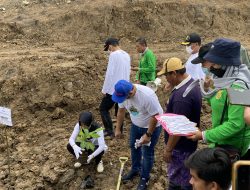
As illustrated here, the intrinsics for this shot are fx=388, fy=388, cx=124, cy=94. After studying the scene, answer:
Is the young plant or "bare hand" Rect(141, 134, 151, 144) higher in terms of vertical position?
"bare hand" Rect(141, 134, 151, 144)

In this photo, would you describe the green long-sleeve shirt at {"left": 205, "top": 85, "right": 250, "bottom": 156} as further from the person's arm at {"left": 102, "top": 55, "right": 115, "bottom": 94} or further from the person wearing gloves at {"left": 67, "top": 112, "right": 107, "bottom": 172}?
the person's arm at {"left": 102, "top": 55, "right": 115, "bottom": 94}

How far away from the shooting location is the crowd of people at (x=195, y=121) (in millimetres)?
2301

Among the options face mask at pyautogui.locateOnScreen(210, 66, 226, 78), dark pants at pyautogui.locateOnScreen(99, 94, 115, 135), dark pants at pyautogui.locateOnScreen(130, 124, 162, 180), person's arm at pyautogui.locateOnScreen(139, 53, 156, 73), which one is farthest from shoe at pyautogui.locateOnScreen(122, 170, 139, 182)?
face mask at pyautogui.locateOnScreen(210, 66, 226, 78)

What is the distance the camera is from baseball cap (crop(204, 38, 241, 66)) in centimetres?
328

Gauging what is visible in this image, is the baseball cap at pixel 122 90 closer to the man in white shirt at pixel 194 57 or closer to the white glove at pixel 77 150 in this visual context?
the white glove at pixel 77 150

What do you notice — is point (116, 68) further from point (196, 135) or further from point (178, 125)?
point (196, 135)

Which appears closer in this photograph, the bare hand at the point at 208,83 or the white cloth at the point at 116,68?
the bare hand at the point at 208,83

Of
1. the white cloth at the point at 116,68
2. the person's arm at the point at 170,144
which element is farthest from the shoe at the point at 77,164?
the person's arm at the point at 170,144

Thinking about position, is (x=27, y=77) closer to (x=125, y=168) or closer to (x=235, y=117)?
(x=125, y=168)

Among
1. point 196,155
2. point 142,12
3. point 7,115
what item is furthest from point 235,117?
point 142,12

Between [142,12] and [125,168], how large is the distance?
7.87 metres

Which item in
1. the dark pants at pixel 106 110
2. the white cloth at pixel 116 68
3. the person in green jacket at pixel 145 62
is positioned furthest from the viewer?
the person in green jacket at pixel 145 62

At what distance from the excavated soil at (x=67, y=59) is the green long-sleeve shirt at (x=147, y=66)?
104cm

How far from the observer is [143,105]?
444cm
